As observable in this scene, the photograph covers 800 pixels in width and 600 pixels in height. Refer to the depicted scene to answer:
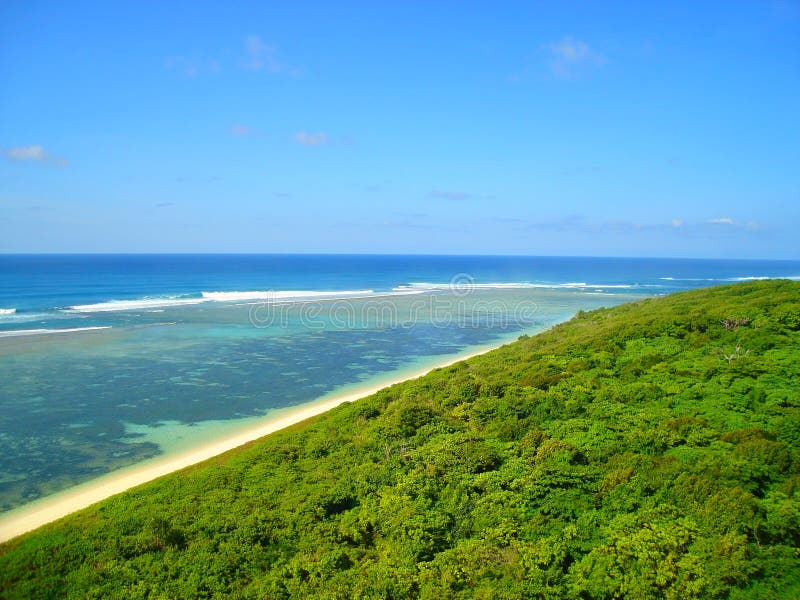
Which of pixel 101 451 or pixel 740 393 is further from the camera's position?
pixel 101 451

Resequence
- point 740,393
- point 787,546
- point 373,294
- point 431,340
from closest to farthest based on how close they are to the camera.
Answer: point 787,546 → point 740,393 → point 431,340 → point 373,294

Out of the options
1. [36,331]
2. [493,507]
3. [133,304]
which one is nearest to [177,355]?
[36,331]

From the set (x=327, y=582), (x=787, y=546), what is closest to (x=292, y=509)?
(x=327, y=582)

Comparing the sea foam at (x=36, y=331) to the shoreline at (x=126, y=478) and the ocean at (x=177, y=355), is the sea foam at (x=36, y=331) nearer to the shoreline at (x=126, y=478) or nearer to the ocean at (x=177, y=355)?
the ocean at (x=177, y=355)

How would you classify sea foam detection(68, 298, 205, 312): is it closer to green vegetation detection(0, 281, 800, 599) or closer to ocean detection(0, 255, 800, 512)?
ocean detection(0, 255, 800, 512)

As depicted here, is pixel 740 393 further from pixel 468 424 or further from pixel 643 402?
pixel 468 424

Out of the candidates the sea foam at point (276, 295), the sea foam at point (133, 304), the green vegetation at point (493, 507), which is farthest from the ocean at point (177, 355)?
the green vegetation at point (493, 507)

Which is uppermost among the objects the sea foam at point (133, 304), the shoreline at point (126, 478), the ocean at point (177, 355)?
the sea foam at point (133, 304)
